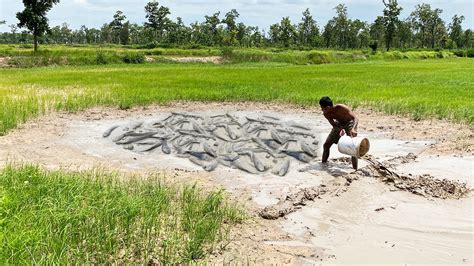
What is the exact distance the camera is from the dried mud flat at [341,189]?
4172mm

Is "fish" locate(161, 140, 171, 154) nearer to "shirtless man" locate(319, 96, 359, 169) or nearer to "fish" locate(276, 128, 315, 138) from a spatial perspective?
"fish" locate(276, 128, 315, 138)

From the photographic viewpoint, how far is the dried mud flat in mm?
4172

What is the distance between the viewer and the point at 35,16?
115 feet

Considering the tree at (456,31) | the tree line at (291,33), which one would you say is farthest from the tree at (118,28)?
the tree at (456,31)

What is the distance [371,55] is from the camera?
51281 mm

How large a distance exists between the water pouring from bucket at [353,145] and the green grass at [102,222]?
7.06 feet

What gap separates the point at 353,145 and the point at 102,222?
3.60 metres

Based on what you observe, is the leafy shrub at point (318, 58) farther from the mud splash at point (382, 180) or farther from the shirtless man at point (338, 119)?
the mud splash at point (382, 180)

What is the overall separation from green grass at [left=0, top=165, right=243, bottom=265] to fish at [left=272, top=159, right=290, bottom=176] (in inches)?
66.5

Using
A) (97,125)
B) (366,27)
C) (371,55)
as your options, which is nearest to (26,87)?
(97,125)

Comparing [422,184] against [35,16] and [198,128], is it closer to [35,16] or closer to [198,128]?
[198,128]

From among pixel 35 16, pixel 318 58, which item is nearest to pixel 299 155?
pixel 35 16

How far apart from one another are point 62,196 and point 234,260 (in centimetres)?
191

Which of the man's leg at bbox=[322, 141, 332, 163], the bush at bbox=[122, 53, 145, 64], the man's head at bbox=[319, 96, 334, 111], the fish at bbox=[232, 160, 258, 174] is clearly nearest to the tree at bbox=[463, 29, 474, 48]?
the bush at bbox=[122, 53, 145, 64]
